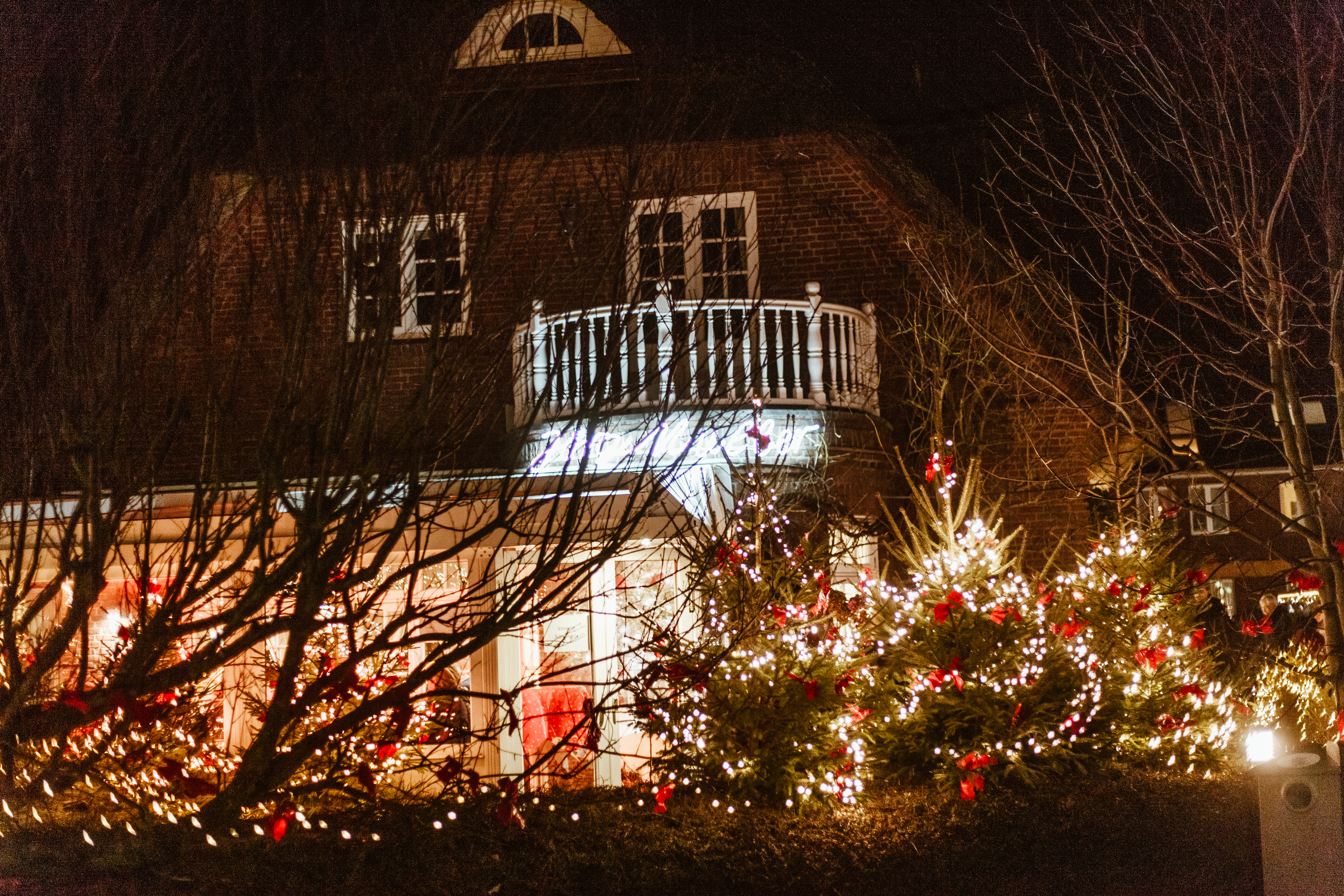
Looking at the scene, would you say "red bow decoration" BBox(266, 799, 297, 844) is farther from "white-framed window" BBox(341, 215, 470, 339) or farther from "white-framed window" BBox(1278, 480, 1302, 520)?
"white-framed window" BBox(1278, 480, 1302, 520)

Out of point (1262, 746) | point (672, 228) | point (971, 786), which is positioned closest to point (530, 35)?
point (672, 228)

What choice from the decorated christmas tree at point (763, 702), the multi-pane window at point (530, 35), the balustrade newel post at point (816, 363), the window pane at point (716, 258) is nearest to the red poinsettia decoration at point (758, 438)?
the decorated christmas tree at point (763, 702)

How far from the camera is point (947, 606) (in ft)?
27.5

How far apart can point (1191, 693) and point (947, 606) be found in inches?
92.9

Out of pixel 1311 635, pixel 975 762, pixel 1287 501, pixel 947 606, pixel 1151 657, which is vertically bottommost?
pixel 975 762

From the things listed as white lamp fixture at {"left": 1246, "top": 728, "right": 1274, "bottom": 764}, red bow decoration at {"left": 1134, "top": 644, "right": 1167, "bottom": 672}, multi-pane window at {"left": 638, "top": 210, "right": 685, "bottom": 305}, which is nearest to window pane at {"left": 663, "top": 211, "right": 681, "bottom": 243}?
multi-pane window at {"left": 638, "top": 210, "right": 685, "bottom": 305}

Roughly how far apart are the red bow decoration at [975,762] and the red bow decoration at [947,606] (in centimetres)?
98

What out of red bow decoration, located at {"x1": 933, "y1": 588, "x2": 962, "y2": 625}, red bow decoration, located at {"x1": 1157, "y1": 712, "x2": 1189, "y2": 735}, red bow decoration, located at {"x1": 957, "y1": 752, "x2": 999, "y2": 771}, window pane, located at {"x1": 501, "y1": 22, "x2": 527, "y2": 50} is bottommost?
red bow decoration, located at {"x1": 957, "y1": 752, "x2": 999, "y2": 771}

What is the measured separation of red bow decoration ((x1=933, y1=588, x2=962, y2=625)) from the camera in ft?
27.4

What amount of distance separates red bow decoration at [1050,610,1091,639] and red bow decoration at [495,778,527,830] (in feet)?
15.1

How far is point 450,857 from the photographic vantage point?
6.76 meters

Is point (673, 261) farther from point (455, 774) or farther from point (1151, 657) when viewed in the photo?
point (1151, 657)

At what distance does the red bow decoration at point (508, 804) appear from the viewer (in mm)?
5430

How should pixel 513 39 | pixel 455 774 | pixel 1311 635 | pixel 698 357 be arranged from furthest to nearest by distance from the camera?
1. pixel 1311 635
2. pixel 513 39
3. pixel 698 357
4. pixel 455 774
